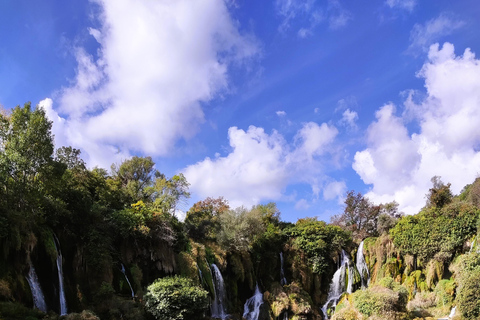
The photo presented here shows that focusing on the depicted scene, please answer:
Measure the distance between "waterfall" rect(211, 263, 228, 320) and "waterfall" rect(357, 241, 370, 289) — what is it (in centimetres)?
1386

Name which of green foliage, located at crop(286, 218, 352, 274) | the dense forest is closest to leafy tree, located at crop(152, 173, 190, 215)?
the dense forest

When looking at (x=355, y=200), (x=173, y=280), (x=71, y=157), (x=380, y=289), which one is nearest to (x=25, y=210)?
(x=71, y=157)

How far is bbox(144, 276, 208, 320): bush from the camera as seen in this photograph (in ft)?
54.7

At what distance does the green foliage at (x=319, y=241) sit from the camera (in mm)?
31609

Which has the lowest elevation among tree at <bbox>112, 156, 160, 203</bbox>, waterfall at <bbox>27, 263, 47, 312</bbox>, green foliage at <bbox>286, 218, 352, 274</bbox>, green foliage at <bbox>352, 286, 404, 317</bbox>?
green foliage at <bbox>352, 286, 404, 317</bbox>

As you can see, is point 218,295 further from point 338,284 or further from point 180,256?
point 338,284

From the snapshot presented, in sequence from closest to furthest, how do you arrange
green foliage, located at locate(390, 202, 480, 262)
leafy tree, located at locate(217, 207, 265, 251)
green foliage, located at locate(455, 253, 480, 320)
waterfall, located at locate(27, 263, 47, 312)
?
waterfall, located at locate(27, 263, 47, 312) < green foliage, located at locate(455, 253, 480, 320) < green foliage, located at locate(390, 202, 480, 262) < leafy tree, located at locate(217, 207, 265, 251)

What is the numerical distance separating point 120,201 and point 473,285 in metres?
25.1

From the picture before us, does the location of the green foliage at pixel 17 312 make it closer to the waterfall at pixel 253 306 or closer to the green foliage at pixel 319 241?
the waterfall at pixel 253 306

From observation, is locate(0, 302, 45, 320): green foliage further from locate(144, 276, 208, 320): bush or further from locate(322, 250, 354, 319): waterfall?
locate(322, 250, 354, 319): waterfall

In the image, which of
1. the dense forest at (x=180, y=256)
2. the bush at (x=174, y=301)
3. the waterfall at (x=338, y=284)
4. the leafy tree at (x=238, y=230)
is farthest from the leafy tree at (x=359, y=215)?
the bush at (x=174, y=301)

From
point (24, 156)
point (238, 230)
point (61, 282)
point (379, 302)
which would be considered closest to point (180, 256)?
point (238, 230)

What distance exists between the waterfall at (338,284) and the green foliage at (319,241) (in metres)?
1.32

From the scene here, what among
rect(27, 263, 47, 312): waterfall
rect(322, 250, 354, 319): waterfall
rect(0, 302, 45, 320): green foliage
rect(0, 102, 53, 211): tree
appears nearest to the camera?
rect(0, 302, 45, 320): green foliage
